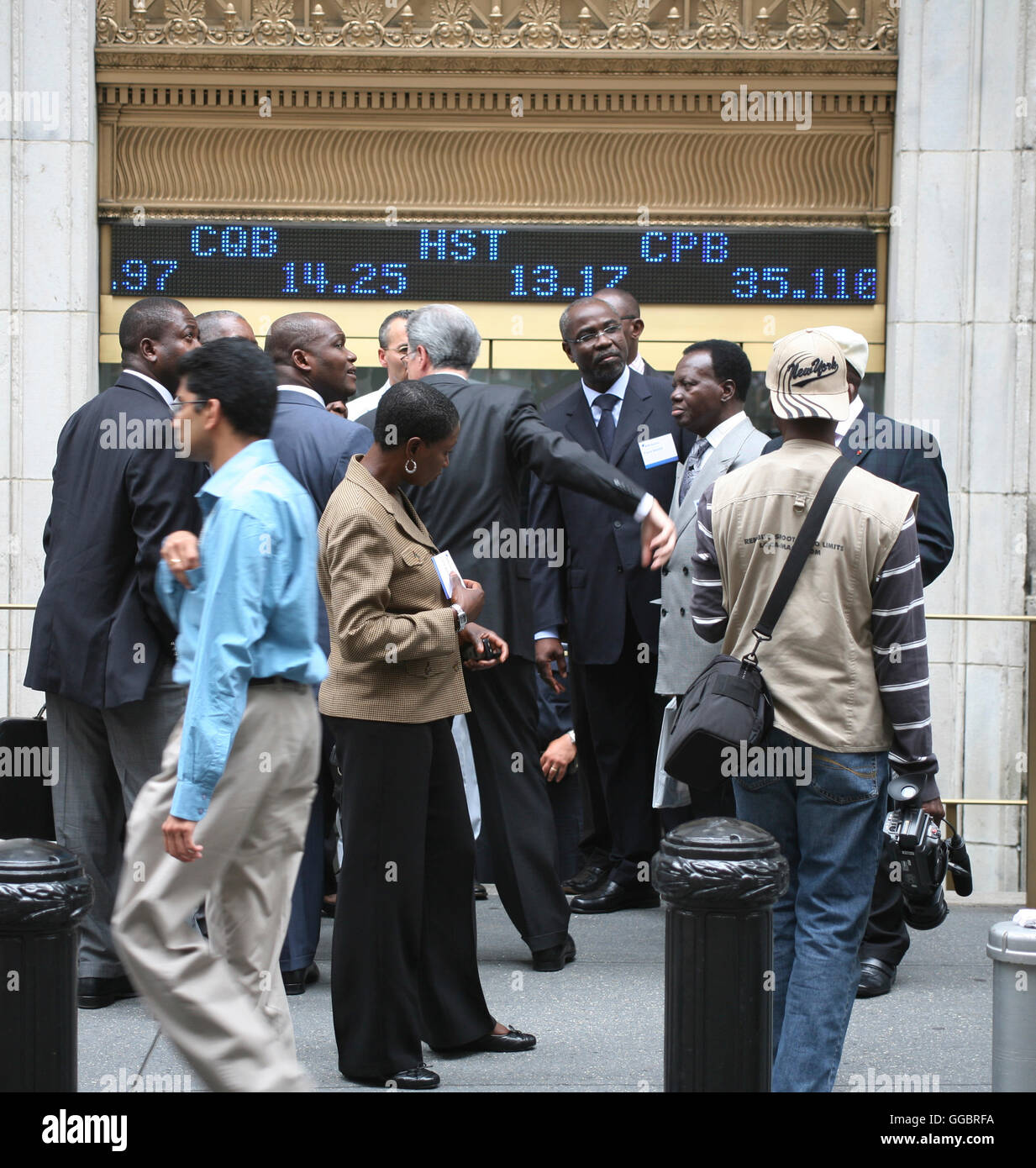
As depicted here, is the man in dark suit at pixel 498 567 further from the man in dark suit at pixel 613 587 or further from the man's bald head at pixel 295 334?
the man in dark suit at pixel 613 587

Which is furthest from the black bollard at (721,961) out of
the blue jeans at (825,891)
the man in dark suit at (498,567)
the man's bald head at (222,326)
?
the man's bald head at (222,326)

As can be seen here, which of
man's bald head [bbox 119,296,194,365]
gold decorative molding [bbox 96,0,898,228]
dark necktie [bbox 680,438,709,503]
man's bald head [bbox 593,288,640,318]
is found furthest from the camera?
gold decorative molding [bbox 96,0,898,228]

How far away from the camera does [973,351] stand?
9258 millimetres

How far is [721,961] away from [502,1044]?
4.85ft

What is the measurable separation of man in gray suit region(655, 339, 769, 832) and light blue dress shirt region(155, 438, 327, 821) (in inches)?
100

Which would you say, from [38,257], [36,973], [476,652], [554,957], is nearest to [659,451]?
[476,652]

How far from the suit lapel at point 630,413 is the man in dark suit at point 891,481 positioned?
111 cm

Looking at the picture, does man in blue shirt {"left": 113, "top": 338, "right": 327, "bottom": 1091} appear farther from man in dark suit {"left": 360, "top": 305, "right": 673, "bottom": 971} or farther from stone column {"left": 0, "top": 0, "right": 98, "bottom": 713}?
stone column {"left": 0, "top": 0, "right": 98, "bottom": 713}

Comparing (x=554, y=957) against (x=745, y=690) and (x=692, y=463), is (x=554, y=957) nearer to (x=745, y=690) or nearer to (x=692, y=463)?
(x=692, y=463)

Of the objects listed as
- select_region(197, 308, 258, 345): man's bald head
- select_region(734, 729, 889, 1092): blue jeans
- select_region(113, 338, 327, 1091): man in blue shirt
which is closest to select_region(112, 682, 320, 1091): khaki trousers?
select_region(113, 338, 327, 1091): man in blue shirt

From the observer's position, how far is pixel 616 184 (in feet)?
30.7

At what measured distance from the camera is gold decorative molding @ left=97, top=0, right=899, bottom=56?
9.23 m

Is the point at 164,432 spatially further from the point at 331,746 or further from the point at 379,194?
the point at 379,194

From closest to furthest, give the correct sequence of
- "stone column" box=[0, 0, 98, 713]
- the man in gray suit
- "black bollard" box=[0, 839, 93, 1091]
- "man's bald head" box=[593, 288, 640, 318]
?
"black bollard" box=[0, 839, 93, 1091] → the man in gray suit → "man's bald head" box=[593, 288, 640, 318] → "stone column" box=[0, 0, 98, 713]
